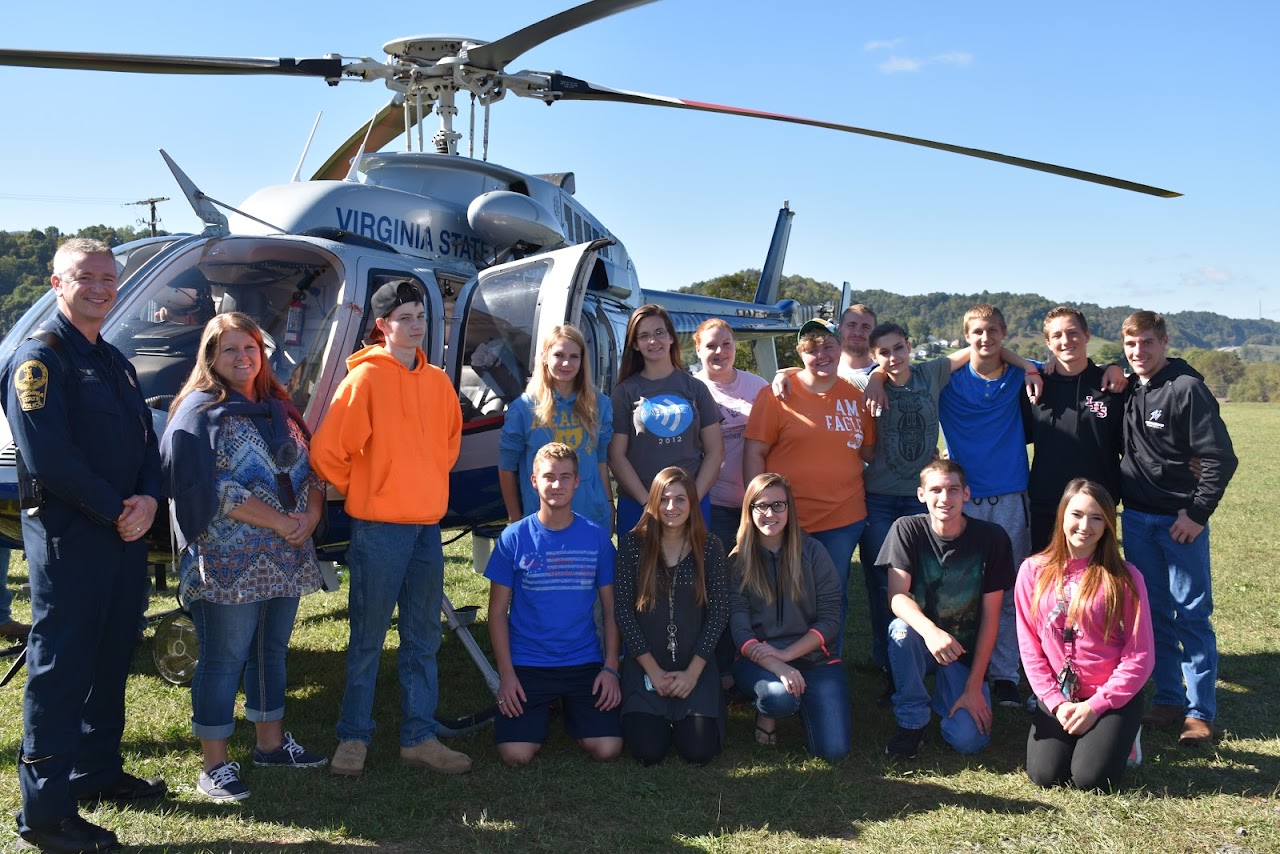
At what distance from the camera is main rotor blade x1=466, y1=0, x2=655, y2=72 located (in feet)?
16.8

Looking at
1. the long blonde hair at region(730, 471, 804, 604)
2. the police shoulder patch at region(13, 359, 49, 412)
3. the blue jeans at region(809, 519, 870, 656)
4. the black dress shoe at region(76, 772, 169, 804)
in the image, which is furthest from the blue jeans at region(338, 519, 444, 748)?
the blue jeans at region(809, 519, 870, 656)

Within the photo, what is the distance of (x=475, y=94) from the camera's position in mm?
6293

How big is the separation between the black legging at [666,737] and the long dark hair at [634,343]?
5.12 feet

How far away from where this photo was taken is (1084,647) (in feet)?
13.1

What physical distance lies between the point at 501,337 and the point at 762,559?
1.75 m

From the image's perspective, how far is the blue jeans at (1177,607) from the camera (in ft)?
14.6

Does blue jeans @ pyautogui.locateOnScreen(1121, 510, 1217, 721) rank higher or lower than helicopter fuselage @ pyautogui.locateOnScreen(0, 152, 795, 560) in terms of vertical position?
lower

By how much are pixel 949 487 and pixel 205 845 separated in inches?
124

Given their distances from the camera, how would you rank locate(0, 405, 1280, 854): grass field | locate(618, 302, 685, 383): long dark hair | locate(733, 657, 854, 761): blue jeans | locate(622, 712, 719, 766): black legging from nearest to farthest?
locate(0, 405, 1280, 854): grass field
locate(622, 712, 719, 766): black legging
locate(733, 657, 854, 761): blue jeans
locate(618, 302, 685, 383): long dark hair

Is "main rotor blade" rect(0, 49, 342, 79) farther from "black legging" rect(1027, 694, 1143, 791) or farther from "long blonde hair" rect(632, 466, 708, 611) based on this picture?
"black legging" rect(1027, 694, 1143, 791)

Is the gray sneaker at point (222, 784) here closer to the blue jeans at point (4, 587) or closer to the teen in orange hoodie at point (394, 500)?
the teen in orange hoodie at point (394, 500)

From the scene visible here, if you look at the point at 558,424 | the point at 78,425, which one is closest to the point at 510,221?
the point at 558,424

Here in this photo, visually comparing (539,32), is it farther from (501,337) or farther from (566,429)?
(566,429)

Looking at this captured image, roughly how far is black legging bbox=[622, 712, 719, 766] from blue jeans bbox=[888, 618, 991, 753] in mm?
839
